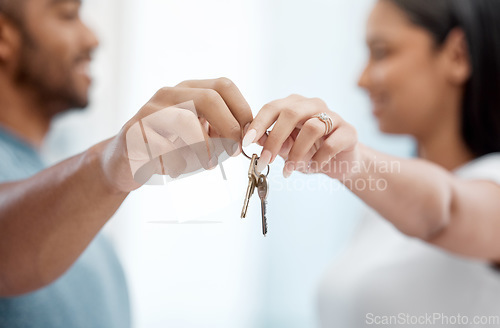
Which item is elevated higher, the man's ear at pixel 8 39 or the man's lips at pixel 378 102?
the man's ear at pixel 8 39

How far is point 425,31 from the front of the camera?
557mm

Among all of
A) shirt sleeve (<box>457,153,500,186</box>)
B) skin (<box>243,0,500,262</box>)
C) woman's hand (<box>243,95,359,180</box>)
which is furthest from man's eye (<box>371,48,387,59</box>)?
woman's hand (<box>243,95,359,180</box>)

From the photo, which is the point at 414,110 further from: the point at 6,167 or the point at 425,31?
the point at 6,167

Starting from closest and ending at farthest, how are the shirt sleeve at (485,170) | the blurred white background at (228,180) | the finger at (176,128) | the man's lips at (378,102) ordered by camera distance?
the finger at (176,128) → the blurred white background at (228,180) → the shirt sleeve at (485,170) → the man's lips at (378,102)

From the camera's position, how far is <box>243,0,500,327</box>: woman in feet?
1.25

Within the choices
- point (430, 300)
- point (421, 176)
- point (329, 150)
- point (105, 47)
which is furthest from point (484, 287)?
point (105, 47)

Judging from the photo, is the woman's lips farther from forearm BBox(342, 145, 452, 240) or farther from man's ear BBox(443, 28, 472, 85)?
man's ear BBox(443, 28, 472, 85)

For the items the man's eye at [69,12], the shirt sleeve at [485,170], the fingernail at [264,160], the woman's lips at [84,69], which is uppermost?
the man's eye at [69,12]

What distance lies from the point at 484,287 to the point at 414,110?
0.22m

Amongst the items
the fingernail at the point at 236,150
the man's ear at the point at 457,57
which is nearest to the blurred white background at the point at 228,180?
the fingernail at the point at 236,150

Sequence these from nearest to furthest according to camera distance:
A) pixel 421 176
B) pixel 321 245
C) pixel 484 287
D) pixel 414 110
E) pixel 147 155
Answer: pixel 147 155 → pixel 421 176 → pixel 484 287 → pixel 414 110 → pixel 321 245

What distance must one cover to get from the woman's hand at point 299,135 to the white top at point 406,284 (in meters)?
0.25

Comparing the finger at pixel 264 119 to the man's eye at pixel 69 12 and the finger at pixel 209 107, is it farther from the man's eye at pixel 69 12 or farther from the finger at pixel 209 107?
the man's eye at pixel 69 12

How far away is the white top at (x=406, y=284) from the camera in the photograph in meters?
0.48
